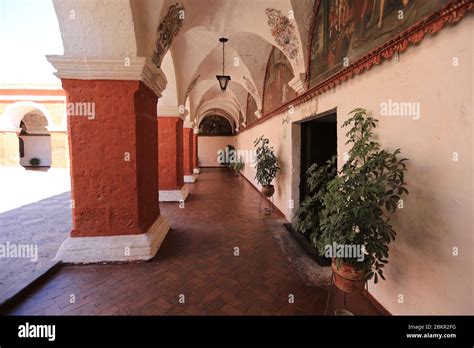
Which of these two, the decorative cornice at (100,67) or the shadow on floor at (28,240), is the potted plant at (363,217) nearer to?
the decorative cornice at (100,67)

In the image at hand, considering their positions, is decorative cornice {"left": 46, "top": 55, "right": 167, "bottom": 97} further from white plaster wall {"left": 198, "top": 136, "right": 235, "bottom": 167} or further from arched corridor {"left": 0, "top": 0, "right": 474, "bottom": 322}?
white plaster wall {"left": 198, "top": 136, "right": 235, "bottom": 167}

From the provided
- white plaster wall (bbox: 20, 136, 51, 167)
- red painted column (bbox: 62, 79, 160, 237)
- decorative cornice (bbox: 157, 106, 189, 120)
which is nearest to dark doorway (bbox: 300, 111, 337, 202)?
red painted column (bbox: 62, 79, 160, 237)

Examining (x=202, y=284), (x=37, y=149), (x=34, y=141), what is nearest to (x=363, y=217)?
(x=202, y=284)

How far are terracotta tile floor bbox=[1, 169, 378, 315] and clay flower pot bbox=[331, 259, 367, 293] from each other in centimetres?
50

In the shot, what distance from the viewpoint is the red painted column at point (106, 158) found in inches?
124

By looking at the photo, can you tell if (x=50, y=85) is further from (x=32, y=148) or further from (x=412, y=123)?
(x=412, y=123)

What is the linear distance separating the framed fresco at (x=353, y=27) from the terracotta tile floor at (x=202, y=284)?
269cm

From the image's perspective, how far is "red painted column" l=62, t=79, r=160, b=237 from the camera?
10.3ft

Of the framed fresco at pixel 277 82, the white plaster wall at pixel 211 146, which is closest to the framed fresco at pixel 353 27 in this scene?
the framed fresco at pixel 277 82

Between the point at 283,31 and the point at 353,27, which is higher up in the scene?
the point at 283,31

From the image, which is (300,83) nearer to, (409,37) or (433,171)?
(409,37)

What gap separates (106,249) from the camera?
10.5ft

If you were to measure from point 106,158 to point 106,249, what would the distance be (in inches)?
50.7
